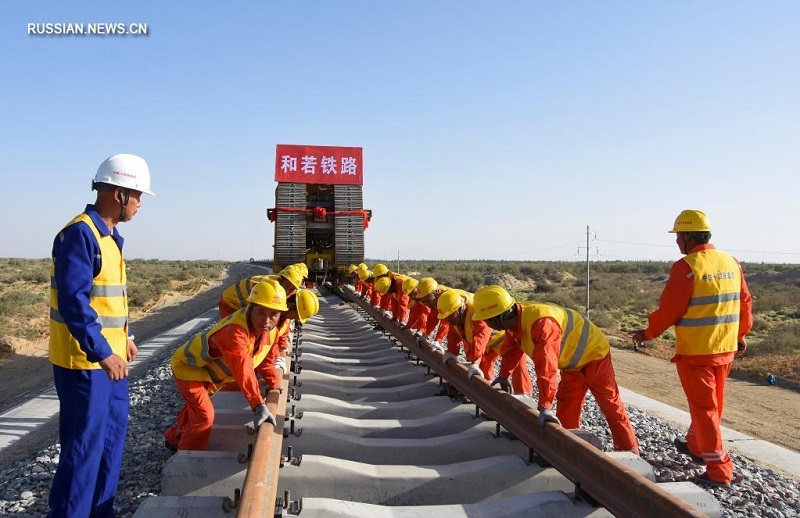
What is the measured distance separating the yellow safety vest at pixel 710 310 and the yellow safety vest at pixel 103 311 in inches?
148

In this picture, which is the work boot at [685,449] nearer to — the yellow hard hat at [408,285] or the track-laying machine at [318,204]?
the yellow hard hat at [408,285]

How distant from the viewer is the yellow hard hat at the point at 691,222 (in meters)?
4.31

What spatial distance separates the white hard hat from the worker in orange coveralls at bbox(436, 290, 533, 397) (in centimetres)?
310

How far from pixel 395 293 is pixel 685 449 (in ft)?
20.4

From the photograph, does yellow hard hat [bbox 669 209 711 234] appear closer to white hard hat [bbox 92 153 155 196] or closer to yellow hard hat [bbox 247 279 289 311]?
yellow hard hat [bbox 247 279 289 311]

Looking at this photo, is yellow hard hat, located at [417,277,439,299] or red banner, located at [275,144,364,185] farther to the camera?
red banner, located at [275,144,364,185]

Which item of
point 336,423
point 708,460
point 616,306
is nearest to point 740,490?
point 708,460

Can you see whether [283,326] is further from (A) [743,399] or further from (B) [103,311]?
(A) [743,399]

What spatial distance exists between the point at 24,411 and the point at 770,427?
32.0 feet

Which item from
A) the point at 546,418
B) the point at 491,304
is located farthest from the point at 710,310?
the point at 546,418

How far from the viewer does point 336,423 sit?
3.86 meters

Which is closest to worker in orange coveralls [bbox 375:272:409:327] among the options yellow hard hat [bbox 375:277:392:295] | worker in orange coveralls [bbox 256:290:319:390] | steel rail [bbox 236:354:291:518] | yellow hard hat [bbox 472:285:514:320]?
yellow hard hat [bbox 375:277:392:295]

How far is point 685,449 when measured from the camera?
4484 millimetres

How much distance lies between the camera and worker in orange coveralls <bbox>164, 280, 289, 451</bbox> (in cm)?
354
